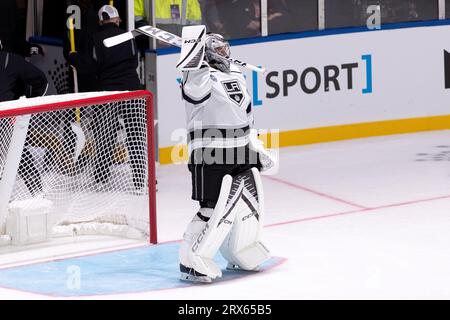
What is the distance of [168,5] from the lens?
10.7 m

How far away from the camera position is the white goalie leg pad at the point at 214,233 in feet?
22.9

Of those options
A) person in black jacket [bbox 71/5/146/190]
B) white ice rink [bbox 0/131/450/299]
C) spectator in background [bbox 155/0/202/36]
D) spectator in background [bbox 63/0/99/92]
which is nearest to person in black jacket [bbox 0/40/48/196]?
person in black jacket [bbox 71/5/146/190]

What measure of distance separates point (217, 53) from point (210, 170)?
0.61 meters

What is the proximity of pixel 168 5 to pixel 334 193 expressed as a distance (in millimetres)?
2159

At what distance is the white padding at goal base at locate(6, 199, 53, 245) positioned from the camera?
8070mm

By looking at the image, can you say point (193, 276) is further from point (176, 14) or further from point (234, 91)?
point (176, 14)

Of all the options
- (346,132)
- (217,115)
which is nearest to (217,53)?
(217,115)

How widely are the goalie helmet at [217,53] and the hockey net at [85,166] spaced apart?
3.40ft

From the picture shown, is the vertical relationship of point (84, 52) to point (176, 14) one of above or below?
below

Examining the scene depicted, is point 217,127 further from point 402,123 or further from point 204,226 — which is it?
point 402,123

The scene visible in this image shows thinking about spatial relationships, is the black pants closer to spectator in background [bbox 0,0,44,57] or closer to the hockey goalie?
the hockey goalie

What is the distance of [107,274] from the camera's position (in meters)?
7.34

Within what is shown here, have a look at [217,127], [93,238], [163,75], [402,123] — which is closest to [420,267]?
[217,127]

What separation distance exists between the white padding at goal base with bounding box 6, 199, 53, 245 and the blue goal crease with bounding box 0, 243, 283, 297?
0.49 meters
